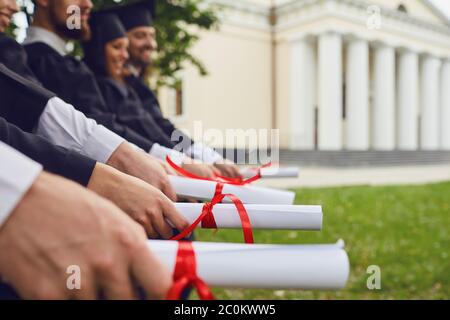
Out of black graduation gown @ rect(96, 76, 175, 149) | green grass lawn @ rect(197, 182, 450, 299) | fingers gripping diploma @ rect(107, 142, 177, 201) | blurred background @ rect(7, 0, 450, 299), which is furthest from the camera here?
blurred background @ rect(7, 0, 450, 299)

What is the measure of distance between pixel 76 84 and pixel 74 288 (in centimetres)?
176

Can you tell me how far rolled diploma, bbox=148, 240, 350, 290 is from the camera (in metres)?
0.75

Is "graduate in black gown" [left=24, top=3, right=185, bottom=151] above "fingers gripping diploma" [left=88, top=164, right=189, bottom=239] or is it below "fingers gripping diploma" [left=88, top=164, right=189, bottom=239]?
above

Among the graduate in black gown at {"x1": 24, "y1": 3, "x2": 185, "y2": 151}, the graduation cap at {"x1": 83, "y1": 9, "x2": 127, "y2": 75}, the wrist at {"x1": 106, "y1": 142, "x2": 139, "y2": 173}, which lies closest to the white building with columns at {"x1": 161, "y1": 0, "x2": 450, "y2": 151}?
the graduation cap at {"x1": 83, "y1": 9, "x2": 127, "y2": 75}

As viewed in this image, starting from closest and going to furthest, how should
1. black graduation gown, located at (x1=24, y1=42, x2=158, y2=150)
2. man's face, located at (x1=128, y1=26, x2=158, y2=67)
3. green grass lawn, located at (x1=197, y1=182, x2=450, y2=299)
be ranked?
black graduation gown, located at (x1=24, y1=42, x2=158, y2=150) → man's face, located at (x1=128, y1=26, x2=158, y2=67) → green grass lawn, located at (x1=197, y1=182, x2=450, y2=299)

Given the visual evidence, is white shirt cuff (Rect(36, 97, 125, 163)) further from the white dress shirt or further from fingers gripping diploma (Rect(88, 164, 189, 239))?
the white dress shirt

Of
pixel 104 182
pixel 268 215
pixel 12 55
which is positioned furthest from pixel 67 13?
pixel 268 215

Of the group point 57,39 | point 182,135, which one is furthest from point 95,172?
point 182,135

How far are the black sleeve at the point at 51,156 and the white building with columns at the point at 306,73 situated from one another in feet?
76.5

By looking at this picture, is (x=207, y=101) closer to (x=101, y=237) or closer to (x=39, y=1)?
(x=39, y=1)

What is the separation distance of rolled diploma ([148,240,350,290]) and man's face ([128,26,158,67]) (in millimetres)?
3135

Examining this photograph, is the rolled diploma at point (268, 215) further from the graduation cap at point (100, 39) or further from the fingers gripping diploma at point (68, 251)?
the graduation cap at point (100, 39)

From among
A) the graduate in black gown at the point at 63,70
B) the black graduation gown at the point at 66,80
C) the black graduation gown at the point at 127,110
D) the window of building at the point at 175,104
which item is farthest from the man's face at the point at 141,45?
the window of building at the point at 175,104

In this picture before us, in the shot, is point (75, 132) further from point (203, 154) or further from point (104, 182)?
point (203, 154)
